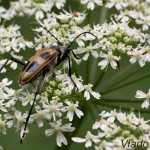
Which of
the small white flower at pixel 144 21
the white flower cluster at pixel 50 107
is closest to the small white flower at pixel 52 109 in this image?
the white flower cluster at pixel 50 107

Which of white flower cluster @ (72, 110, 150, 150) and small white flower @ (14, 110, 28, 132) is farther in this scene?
small white flower @ (14, 110, 28, 132)

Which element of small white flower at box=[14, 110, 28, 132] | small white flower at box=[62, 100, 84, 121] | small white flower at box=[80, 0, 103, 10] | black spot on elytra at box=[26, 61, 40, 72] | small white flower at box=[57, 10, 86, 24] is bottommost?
small white flower at box=[14, 110, 28, 132]

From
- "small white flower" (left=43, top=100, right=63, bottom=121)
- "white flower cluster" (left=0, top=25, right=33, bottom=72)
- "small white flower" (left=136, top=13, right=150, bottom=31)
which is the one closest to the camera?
"small white flower" (left=43, top=100, right=63, bottom=121)

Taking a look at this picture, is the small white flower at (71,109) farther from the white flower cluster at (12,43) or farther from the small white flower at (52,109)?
the white flower cluster at (12,43)

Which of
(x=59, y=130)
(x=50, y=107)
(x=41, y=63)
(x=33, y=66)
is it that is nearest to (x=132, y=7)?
(x=41, y=63)

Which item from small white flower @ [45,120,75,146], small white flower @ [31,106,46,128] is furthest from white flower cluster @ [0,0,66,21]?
small white flower @ [45,120,75,146]

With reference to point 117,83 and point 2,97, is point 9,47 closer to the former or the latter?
point 2,97

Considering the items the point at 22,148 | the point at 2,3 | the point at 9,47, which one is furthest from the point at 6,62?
the point at 2,3

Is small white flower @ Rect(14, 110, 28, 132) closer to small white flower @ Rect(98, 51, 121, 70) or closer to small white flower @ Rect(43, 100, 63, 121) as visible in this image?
small white flower @ Rect(43, 100, 63, 121)
